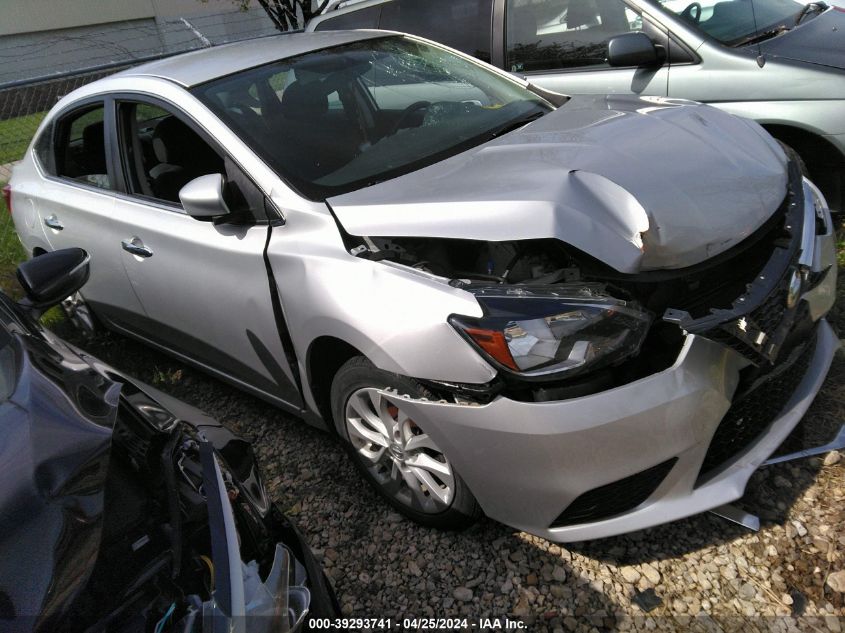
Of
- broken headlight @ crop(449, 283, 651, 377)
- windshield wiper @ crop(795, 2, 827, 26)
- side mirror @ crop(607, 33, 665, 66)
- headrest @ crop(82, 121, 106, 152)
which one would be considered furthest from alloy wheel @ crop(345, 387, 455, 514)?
windshield wiper @ crop(795, 2, 827, 26)

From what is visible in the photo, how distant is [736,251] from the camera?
7.00 ft

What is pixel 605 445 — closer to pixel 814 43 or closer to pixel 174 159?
pixel 174 159

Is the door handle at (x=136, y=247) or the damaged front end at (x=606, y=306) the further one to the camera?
the door handle at (x=136, y=247)

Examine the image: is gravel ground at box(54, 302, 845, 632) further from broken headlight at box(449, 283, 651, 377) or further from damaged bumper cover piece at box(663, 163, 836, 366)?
broken headlight at box(449, 283, 651, 377)

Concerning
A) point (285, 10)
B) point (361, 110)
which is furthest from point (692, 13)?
point (285, 10)

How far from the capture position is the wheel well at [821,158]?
3609 mm

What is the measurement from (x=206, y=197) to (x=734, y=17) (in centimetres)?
348

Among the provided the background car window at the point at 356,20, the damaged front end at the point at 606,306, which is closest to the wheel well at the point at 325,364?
the damaged front end at the point at 606,306

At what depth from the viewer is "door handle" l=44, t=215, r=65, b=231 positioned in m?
3.75

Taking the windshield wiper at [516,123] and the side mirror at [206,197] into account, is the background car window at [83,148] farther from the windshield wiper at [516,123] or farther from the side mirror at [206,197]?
the windshield wiper at [516,123]

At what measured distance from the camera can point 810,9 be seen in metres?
4.43

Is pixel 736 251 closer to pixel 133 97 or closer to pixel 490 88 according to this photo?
pixel 490 88

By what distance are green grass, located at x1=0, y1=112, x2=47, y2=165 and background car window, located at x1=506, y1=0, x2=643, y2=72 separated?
20.3 ft

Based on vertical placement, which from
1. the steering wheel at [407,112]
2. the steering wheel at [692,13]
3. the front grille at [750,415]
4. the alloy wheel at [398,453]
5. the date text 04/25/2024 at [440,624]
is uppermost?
the steering wheel at [692,13]
